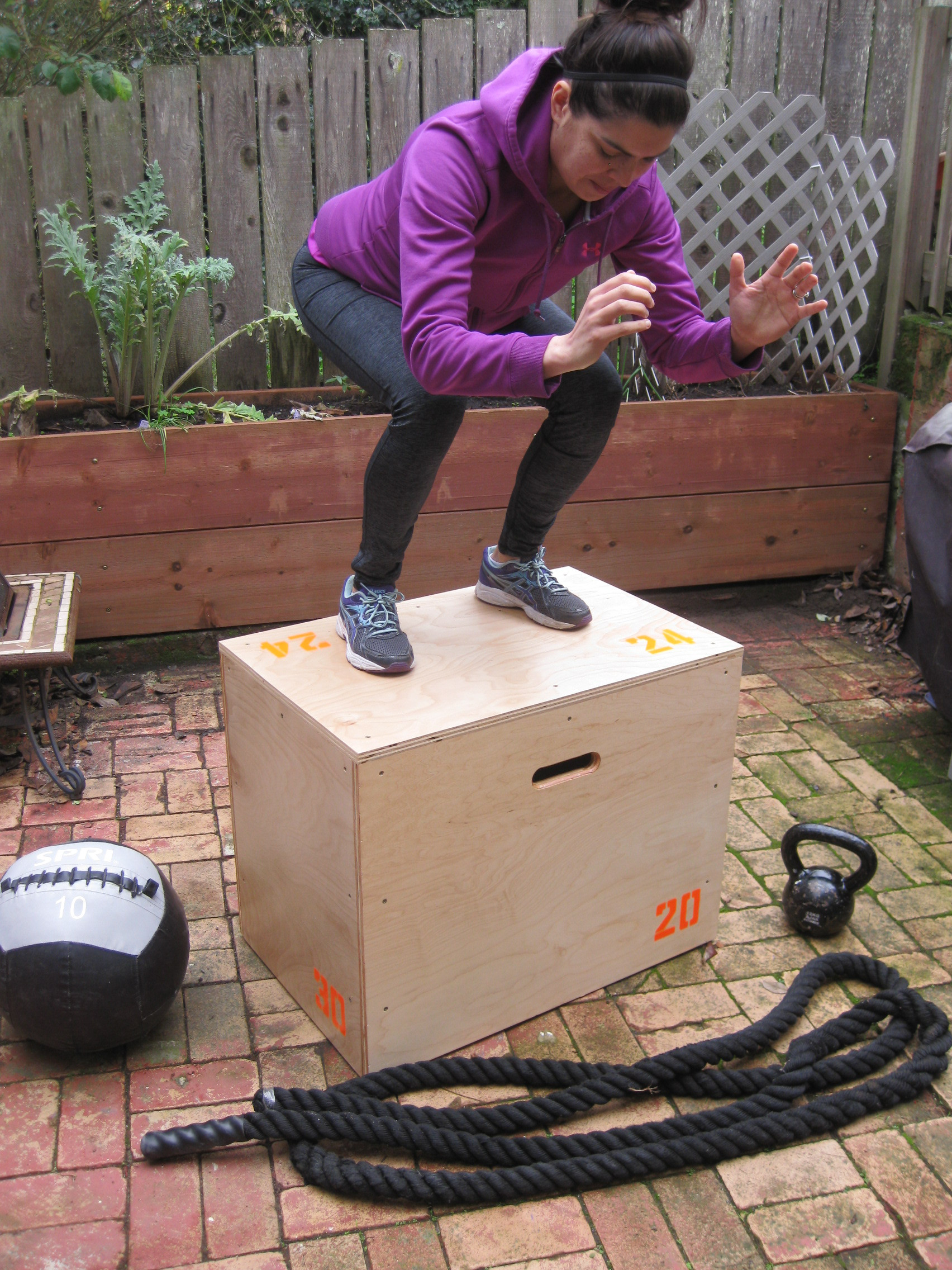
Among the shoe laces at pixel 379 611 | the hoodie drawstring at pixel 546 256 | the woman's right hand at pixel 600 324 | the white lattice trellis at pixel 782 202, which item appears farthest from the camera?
the white lattice trellis at pixel 782 202

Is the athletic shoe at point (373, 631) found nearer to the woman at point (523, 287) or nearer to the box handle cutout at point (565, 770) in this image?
the woman at point (523, 287)

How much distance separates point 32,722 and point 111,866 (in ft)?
4.50

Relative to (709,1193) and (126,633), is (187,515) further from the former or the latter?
A: (709,1193)

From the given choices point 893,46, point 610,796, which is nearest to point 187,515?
point 610,796

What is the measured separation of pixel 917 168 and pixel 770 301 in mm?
2548

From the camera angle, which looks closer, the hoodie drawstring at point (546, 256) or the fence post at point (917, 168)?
the hoodie drawstring at point (546, 256)

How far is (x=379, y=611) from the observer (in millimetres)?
2244

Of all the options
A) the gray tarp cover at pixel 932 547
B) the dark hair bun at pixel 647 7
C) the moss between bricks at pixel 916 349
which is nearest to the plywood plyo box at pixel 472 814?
the gray tarp cover at pixel 932 547

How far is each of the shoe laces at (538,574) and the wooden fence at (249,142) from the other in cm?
195

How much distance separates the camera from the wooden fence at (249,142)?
3.66 metres

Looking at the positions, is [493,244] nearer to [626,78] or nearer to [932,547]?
[626,78]

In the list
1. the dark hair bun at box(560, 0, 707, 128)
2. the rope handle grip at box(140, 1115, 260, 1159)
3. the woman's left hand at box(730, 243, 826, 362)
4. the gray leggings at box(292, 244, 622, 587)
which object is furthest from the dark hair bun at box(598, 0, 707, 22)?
the rope handle grip at box(140, 1115, 260, 1159)

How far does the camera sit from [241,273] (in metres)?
3.93

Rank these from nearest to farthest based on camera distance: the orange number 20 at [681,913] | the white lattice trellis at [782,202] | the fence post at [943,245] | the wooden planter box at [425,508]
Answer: the orange number 20 at [681,913] → the wooden planter box at [425,508] → the fence post at [943,245] → the white lattice trellis at [782,202]
